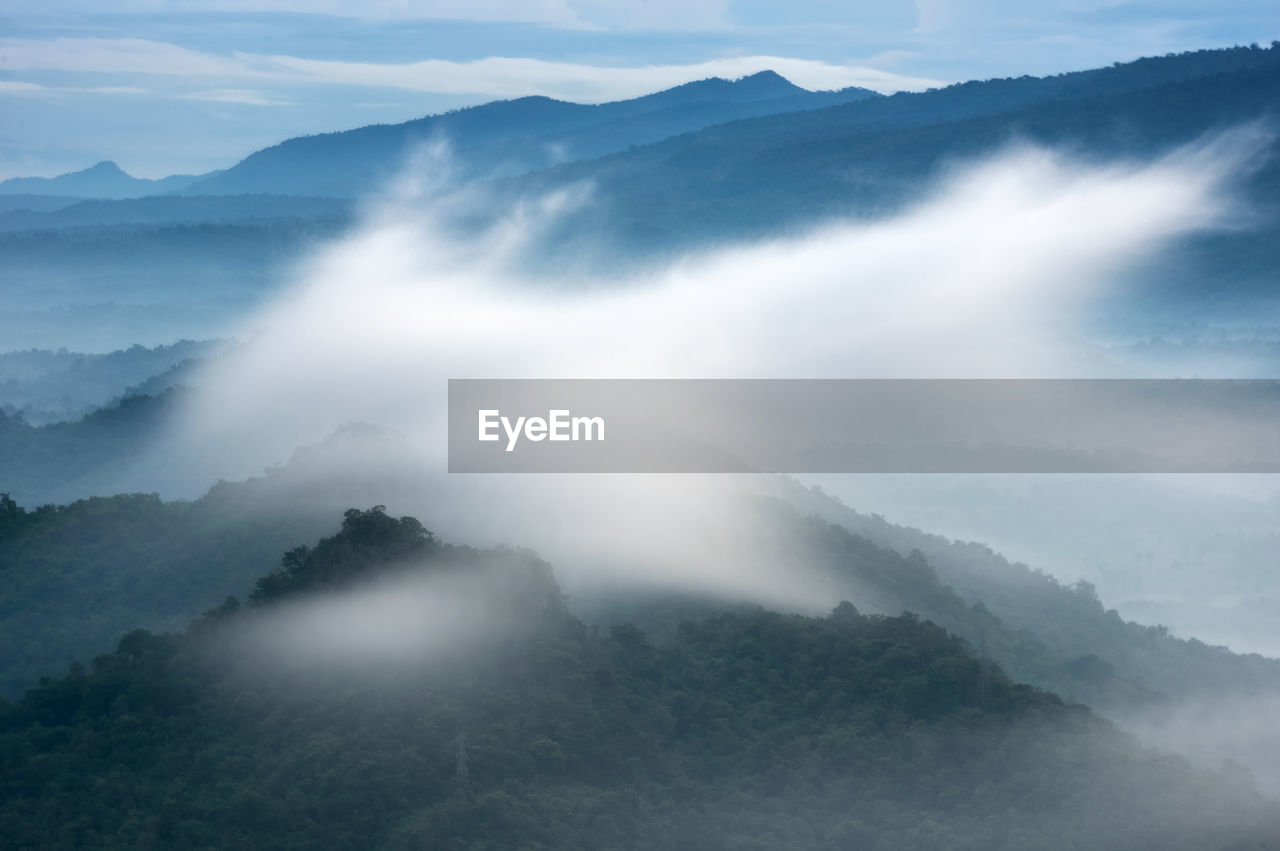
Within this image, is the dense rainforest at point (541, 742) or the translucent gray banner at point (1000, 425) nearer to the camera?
the dense rainforest at point (541, 742)

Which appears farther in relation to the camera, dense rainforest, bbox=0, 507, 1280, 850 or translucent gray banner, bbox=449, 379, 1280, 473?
translucent gray banner, bbox=449, 379, 1280, 473

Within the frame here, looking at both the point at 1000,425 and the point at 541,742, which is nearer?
the point at 541,742

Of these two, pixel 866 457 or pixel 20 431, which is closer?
pixel 20 431

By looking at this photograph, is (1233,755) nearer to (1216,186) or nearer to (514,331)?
(514,331)

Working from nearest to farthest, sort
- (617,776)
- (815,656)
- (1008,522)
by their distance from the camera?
(617,776), (815,656), (1008,522)

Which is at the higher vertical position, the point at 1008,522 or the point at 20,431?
the point at 20,431

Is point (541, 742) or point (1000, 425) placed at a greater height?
point (541, 742)

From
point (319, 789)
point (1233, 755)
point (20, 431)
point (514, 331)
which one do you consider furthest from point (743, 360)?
point (319, 789)

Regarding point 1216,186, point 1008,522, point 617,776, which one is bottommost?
point 1008,522
